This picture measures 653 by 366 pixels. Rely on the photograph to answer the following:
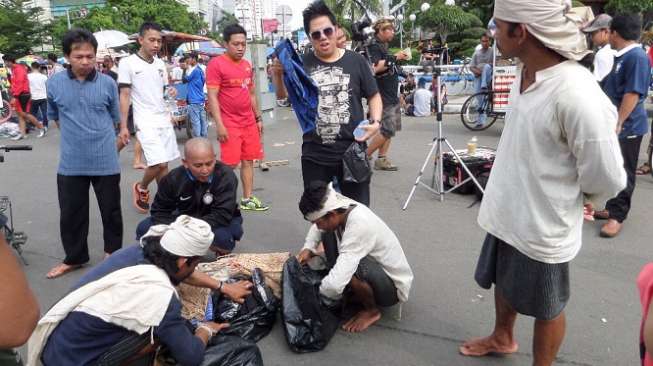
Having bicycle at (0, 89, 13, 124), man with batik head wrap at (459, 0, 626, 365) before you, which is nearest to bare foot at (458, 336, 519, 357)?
man with batik head wrap at (459, 0, 626, 365)

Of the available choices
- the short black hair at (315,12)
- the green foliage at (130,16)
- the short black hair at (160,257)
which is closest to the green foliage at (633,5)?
the short black hair at (315,12)

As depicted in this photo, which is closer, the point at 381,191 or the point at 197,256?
the point at 197,256

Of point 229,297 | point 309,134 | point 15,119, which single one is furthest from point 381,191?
point 15,119

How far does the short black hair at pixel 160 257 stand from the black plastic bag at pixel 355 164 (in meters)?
1.49

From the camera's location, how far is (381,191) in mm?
6242

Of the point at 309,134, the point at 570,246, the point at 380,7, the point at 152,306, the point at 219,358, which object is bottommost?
the point at 219,358

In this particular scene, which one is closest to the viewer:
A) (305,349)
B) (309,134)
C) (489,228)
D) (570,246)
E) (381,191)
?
(570,246)

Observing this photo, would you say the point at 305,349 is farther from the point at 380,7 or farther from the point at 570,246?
the point at 380,7

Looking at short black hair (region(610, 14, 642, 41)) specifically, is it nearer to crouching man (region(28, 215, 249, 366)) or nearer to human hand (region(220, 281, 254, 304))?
human hand (region(220, 281, 254, 304))

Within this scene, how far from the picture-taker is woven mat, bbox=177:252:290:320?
3084 millimetres

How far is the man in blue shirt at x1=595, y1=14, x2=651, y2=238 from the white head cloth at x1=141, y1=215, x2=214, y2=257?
11.3 ft

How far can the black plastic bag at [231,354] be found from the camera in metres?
2.49

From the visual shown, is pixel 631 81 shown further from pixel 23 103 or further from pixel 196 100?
pixel 23 103

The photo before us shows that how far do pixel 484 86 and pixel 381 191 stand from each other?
18.7 feet
